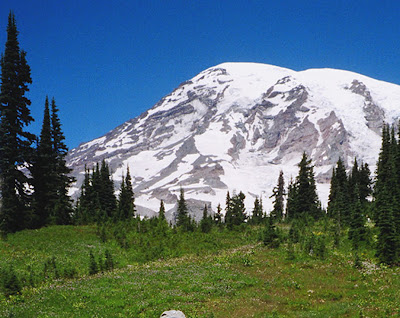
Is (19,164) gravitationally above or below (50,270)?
above

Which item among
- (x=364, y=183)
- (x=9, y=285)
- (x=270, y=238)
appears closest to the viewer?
(x=9, y=285)

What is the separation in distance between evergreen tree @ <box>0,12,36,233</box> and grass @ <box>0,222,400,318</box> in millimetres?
2985

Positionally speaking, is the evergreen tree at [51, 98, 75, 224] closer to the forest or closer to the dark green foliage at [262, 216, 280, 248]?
the forest

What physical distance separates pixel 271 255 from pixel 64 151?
30205 mm

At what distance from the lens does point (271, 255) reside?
2984cm

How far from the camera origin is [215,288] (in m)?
20.1

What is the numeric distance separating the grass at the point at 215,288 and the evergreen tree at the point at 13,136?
9.79 feet

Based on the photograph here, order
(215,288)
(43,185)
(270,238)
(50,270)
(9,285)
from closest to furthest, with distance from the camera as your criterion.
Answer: (9,285)
(215,288)
(50,270)
(270,238)
(43,185)

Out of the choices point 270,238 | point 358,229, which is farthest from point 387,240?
point 270,238

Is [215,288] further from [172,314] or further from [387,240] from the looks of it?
[387,240]

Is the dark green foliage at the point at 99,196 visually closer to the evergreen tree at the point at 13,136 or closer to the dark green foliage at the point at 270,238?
the evergreen tree at the point at 13,136

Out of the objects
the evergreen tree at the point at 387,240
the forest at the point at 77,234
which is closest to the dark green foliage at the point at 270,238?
the forest at the point at 77,234

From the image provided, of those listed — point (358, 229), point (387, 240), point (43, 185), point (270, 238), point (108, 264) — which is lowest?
point (108, 264)

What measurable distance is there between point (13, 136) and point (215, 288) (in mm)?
24522
